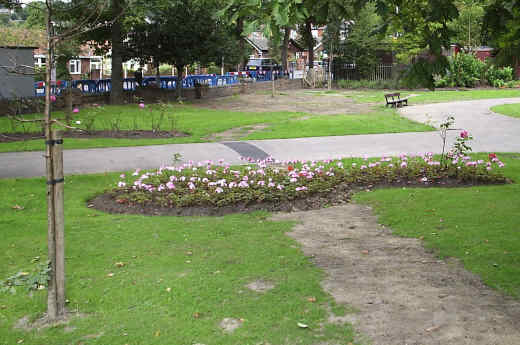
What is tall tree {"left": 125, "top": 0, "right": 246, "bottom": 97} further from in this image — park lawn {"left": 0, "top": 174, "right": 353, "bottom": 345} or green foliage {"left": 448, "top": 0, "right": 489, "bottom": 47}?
green foliage {"left": 448, "top": 0, "right": 489, "bottom": 47}

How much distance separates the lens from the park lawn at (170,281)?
457 centimetres

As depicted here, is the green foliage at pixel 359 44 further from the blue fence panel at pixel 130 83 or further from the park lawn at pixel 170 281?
the park lawn at pixel 170 281

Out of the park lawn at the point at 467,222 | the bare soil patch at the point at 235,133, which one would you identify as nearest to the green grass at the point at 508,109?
the bare soil patch at the point at 235,133

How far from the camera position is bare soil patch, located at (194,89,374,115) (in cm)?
2636

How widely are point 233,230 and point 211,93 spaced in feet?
Result: 93.9

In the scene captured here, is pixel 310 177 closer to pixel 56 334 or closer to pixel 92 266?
pixel 92 266

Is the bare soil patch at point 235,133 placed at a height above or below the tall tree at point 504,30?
below

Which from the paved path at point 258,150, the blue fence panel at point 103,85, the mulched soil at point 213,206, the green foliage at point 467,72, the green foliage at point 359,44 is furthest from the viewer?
the green foliage at point 359,44

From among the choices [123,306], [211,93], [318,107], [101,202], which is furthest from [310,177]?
[211,93]

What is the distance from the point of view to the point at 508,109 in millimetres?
23547

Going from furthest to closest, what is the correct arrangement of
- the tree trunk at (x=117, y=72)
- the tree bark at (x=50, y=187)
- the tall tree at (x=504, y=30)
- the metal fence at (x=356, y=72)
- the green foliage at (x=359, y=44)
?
the metal fence at (x=356, y=72)
the green foliage at (x=359, y=44)
the tree trunk at (x=117, y=72)
the tall tree at (x=504, y=30)
the tree bark at (x=50, y=187)

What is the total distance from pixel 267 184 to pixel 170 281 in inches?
151

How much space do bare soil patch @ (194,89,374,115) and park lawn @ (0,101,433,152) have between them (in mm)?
2135

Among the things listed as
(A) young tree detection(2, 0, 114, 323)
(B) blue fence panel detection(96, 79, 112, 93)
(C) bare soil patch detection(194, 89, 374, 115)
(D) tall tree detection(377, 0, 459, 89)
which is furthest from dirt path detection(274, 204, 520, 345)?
(B) blue fence panel detection(96, 79, 112, 93)
